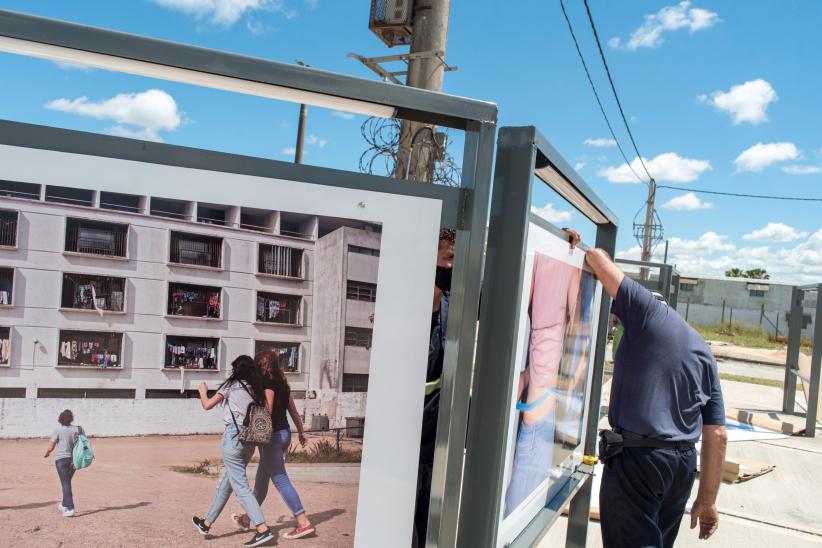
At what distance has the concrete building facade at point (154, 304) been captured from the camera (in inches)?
44.1

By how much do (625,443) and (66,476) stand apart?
7.89 ft

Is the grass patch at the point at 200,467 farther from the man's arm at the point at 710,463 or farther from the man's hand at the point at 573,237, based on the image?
the man's arm at the point at 710,463

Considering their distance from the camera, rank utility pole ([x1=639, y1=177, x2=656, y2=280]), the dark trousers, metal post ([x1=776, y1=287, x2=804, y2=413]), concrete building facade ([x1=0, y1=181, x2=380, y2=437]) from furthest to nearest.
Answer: utility pole ([x1=639, y1=177, x2=656, y2=280])
metal post ([x1=776, y1=287, x2=804, y2=413])
the dark trousers
concrete building facade ([x1=0, y1=181, x2=380, y2=437])

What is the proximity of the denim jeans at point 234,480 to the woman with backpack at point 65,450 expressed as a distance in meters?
0.25

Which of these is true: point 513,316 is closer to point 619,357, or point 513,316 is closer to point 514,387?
point 514,387

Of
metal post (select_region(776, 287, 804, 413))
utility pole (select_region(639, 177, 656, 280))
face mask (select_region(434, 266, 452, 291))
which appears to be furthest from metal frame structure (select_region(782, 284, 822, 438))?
utility pole (select_region(639, 177, 656, 280))

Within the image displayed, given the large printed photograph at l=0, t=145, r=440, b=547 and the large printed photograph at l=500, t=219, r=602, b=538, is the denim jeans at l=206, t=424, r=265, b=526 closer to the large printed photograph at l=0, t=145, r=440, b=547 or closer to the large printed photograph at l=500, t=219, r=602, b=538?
the large printed photograph at l=0, t=145, r=440, b=547

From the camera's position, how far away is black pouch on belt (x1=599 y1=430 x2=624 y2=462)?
2.89m

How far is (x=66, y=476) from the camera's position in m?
1.14

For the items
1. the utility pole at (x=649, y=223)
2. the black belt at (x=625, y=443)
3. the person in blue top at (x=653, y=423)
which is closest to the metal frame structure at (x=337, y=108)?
the person in blue top at (x=653, y=423)

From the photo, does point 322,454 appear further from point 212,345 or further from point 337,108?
point 337,108

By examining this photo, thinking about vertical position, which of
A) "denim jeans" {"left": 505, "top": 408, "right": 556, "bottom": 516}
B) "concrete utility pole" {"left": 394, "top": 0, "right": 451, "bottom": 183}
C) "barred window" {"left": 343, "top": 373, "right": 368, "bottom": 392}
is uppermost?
"concrete utility pole" {"left": 394, "top": 0, "right": 451, "bottom": 183}

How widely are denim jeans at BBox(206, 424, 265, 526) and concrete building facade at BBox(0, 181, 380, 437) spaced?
0.05m

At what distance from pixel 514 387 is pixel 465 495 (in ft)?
0.98
